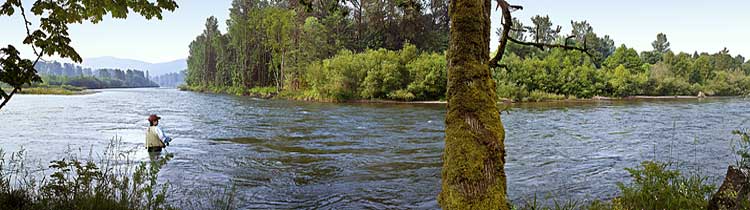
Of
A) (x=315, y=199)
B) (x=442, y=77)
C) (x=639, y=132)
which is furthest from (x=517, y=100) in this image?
(x=315, y=199)

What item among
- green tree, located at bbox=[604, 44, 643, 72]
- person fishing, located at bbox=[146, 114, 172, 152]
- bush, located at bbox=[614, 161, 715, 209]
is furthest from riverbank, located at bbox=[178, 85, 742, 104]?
bush, located at bbox=[614, 161, 715, 209]

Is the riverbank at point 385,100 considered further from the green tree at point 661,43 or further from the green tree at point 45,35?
the green tree at point 661,43

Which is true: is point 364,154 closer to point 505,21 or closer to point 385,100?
point 505,21

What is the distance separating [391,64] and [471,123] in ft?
121

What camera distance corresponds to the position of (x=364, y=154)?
454 inches

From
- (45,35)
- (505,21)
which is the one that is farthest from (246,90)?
(505,21)

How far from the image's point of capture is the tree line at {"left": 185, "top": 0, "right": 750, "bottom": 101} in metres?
39.5

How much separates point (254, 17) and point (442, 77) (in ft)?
103

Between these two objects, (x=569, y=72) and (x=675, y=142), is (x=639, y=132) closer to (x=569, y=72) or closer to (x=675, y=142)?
(x=675, y=142)

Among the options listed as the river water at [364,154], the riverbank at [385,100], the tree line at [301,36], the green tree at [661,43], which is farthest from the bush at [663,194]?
the green tree at [661,43]

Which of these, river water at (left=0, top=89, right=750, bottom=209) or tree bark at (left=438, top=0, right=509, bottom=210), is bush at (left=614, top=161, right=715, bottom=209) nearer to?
river water at (left=0, top=89, right=750, bottom=209)

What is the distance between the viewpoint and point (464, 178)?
290 cm

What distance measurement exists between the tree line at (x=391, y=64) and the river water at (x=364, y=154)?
1170cm

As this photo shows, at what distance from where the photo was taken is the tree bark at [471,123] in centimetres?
289
